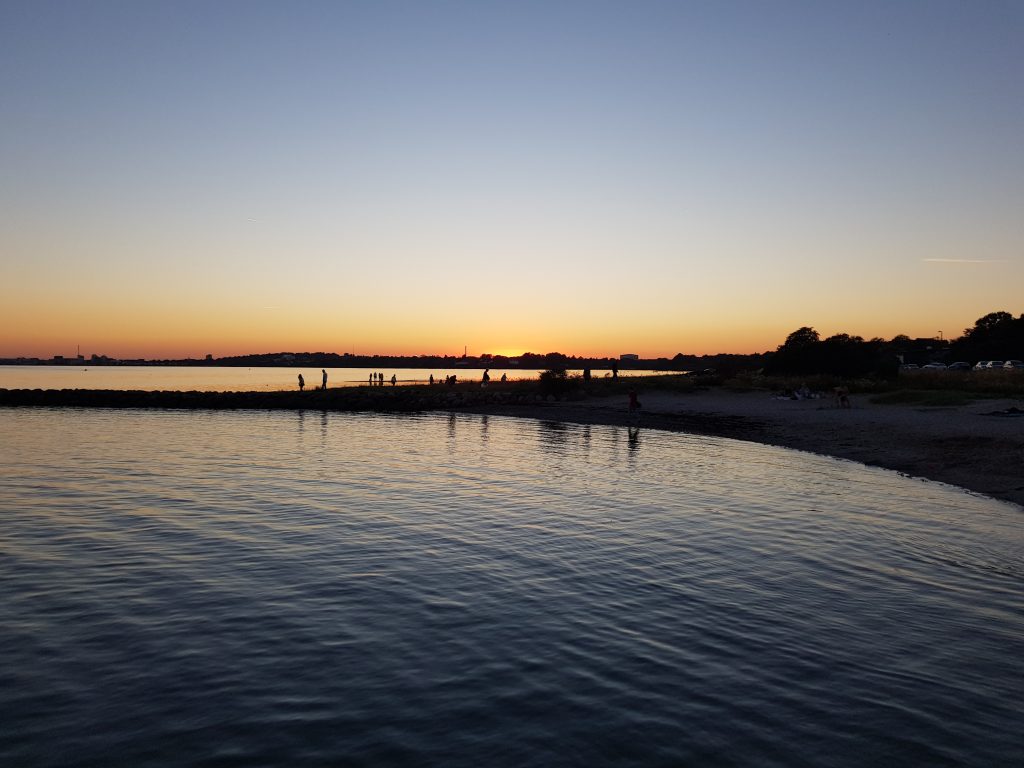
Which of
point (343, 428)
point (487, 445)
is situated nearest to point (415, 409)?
point (343, 428)

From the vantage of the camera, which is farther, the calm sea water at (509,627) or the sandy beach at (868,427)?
the sandy beach at (868,427)

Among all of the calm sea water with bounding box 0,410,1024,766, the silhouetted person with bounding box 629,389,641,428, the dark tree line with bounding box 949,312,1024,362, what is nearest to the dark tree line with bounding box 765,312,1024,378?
the dark tree line with bounding box 949,312,1024,362

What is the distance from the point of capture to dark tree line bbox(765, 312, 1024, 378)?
84.3 metres

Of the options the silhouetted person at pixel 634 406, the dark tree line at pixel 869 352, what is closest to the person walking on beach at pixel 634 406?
the silhouetted person at pixel 634 406

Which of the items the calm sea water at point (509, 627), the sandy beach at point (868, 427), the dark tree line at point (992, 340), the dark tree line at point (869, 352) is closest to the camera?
the calm sea water at point (509, 627)

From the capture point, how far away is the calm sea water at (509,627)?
7.25 m

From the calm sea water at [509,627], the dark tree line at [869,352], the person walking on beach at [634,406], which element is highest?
the dark tree line at [869,352]

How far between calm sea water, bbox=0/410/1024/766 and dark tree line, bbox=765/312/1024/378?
67726 mm

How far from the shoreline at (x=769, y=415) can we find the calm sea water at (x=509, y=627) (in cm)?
752

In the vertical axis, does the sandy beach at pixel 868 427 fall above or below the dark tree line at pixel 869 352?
below

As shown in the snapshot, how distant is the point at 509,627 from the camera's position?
10539 mm

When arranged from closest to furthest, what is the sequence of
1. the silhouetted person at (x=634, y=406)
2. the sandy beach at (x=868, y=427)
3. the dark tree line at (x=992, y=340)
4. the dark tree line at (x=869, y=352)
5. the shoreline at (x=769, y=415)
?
1. the sandy beach at (x=868, y=427)
2. the shoreline at (x=769, y=415)
3. the silhouetted person at (x=634, y=406)
4. the dark tree line at (x=869, y=352)
5. the dark tree line at (x=992, y=340)

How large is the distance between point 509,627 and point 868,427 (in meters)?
36.8

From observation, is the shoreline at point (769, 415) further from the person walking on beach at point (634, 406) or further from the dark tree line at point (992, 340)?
the dark tree line at point (992, 340)
